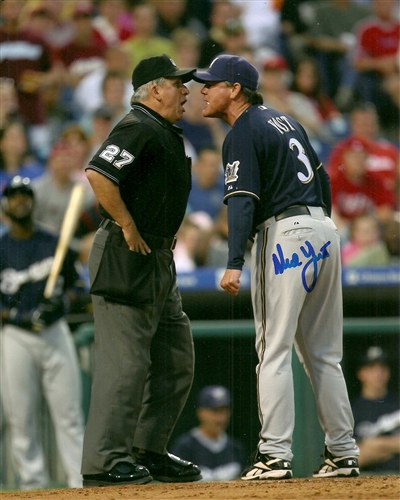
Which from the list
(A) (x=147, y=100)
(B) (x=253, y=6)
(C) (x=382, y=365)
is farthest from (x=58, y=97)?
(A) (x=147, y=100)

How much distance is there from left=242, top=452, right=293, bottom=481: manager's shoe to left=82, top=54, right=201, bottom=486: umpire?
470 millimetres

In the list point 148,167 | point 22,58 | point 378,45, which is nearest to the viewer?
point 148,167

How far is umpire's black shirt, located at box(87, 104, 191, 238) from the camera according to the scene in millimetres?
4199

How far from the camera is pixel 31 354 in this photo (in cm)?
666

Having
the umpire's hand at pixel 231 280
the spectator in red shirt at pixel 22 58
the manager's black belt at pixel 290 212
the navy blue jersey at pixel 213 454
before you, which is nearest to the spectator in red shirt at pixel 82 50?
the spectator in red shirt at pixel 22 58

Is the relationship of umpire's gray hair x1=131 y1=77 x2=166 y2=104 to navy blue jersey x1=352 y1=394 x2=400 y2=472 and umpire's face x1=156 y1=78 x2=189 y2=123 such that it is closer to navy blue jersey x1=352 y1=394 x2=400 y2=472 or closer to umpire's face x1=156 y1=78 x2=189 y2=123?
umpire's face x1=156 y1=78 x2=189 y2=123

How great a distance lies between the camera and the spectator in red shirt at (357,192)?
8594 millimetres

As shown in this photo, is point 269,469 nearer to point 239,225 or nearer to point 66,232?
point 239,225

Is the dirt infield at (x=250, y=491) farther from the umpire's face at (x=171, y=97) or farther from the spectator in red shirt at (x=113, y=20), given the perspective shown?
the spectator in red shirt at (x=113, y=20)

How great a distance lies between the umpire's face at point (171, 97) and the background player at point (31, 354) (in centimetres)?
252

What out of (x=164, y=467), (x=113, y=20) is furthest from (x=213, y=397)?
(x=113, y=20)

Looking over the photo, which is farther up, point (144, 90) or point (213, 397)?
point (144, 90)

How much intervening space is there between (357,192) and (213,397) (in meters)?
2.61

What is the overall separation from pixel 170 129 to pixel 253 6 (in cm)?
539
